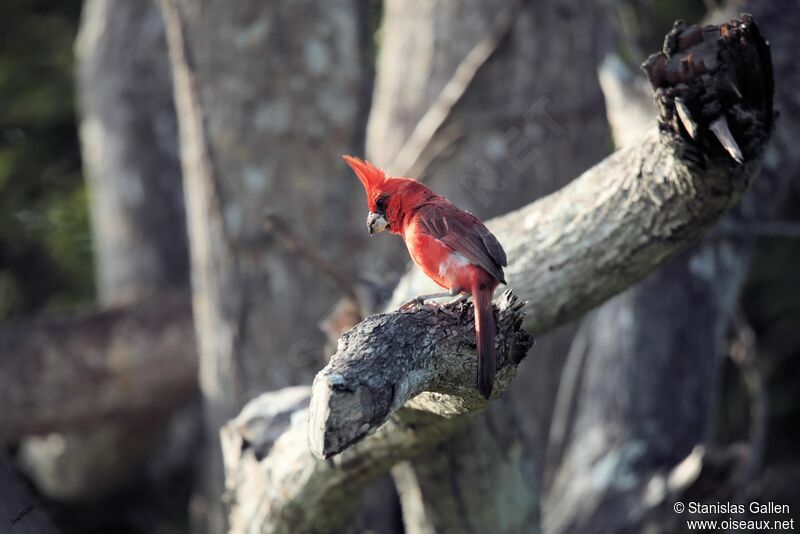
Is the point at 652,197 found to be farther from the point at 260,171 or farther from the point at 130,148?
the point at 130,148

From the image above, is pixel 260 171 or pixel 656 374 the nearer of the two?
pixel 656 374

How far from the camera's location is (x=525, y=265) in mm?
3119

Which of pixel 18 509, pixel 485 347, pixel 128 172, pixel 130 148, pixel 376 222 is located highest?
pixel 130 148

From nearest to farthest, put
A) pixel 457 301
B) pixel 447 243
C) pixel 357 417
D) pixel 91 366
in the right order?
1. pixel 357 417
2. pixel 457 301
3. pixel 447 243
4. pixel 91 366

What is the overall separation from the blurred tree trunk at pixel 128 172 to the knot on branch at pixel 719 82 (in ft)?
15.4

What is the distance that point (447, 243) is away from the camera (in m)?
2.84

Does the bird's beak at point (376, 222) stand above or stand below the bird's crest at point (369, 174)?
below

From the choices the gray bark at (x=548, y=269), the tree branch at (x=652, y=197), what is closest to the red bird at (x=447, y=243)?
the gray bark at (x=548, y=269)

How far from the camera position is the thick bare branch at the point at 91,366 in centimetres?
590

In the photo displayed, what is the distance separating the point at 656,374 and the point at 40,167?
16.0 feet

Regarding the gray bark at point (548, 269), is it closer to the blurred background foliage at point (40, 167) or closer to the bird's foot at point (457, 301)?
the bird's foot at point (457, 301)

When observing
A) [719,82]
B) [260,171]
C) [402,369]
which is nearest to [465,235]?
[402,369]

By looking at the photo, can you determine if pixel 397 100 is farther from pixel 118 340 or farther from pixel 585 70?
pixel 118 340

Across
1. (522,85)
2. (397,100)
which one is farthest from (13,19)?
(522,85)
